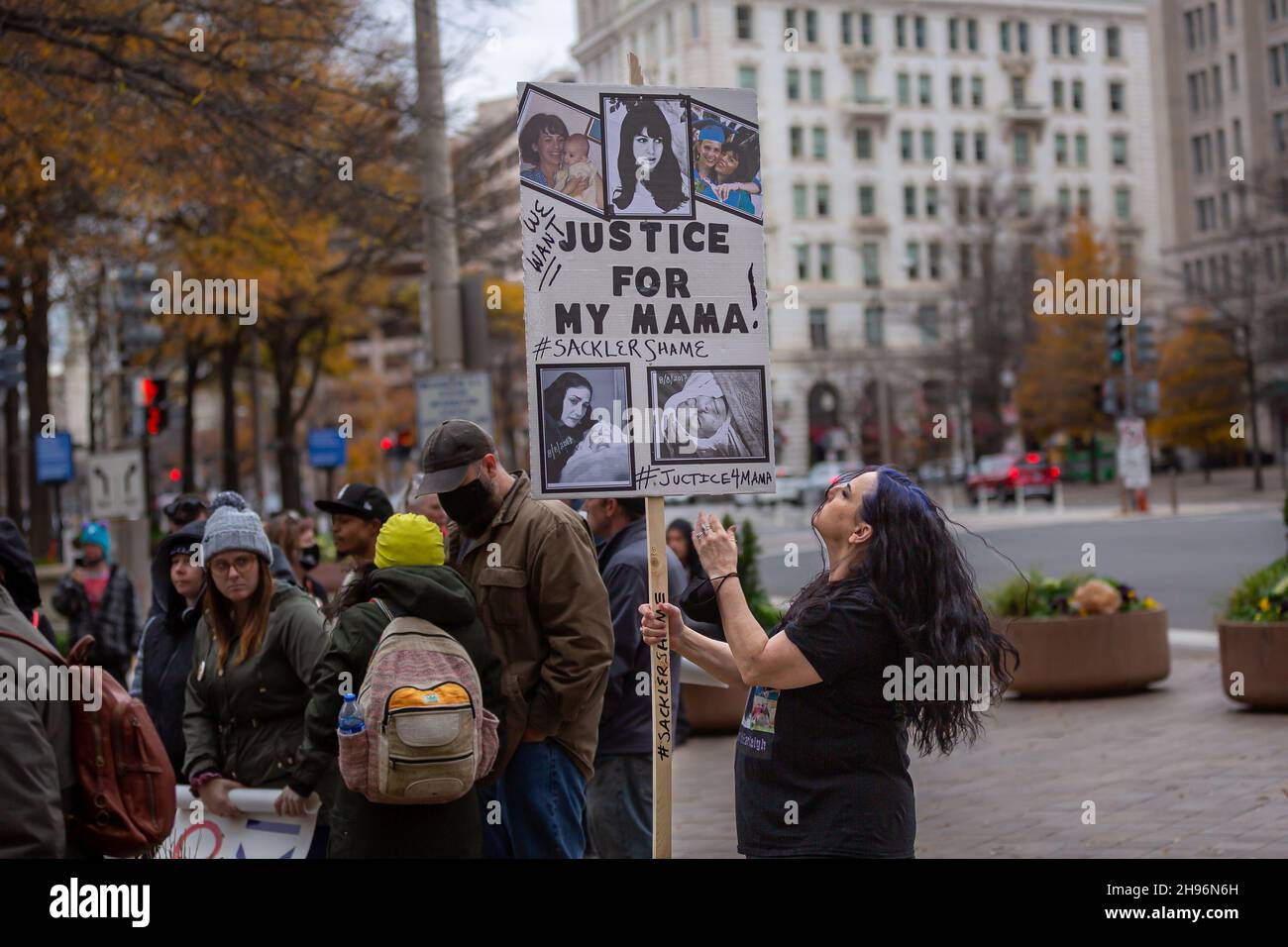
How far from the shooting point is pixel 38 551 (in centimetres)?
3039

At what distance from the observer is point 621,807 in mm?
6590

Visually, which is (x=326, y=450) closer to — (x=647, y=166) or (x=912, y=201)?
(x=647, y=166)

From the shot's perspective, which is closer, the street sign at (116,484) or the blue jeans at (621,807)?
the blue jeans at (621,807)

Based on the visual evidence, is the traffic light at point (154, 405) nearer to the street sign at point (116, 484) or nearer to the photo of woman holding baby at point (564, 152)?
the street sign at point (116, 484)

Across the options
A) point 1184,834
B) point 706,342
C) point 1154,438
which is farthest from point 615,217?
point 1154,438

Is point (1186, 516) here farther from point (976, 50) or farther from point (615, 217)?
point (976, 50)

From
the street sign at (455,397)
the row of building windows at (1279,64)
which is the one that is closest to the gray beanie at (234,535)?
the street sign at (455,397)

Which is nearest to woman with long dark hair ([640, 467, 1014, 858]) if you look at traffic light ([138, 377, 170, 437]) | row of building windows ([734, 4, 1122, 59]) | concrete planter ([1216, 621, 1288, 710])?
concrete planter ([1216, 621, 1288, 710])

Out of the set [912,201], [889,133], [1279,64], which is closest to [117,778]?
[1279,64]

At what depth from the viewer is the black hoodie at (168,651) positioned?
22.2 ft

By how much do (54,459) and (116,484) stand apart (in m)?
11.5

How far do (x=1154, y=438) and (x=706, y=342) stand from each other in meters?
63.1

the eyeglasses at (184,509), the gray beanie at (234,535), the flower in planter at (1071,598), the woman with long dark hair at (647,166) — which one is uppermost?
the woman with long dark hair at (647,166)

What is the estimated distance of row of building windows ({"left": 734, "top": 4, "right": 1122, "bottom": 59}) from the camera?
9257cm
